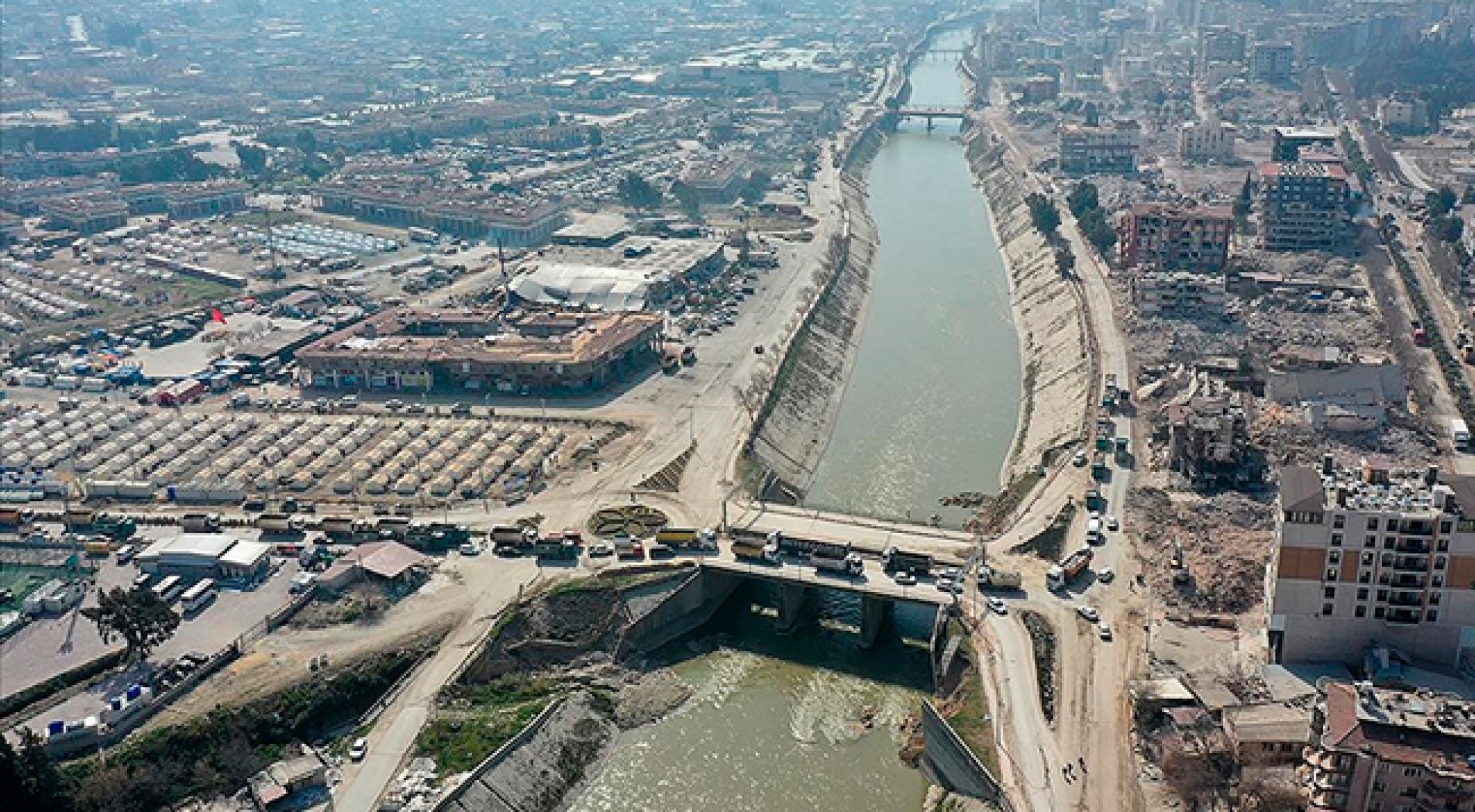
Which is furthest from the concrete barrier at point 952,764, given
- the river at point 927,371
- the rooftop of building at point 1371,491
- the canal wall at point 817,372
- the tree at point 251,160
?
the tree at point 251,160

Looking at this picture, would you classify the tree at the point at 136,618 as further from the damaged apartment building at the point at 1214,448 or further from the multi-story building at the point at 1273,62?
the multi-story building at the point at 1273,62

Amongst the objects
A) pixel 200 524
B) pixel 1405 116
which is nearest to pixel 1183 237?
pixel 200 524

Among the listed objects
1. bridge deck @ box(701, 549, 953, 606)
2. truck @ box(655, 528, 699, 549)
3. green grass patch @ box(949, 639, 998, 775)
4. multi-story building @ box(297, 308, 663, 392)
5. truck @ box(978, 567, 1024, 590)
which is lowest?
green grass patch @ box(949, 639, 998, 775)

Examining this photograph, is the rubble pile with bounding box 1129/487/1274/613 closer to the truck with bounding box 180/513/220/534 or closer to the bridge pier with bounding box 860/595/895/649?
the bridge pier with bounding box 860/595/895/649

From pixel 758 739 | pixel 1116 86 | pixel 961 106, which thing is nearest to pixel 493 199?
pixel 758 739

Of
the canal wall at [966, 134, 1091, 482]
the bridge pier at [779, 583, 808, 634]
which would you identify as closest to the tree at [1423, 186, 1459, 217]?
the canal wall at [966, 134, 1091, 482]
